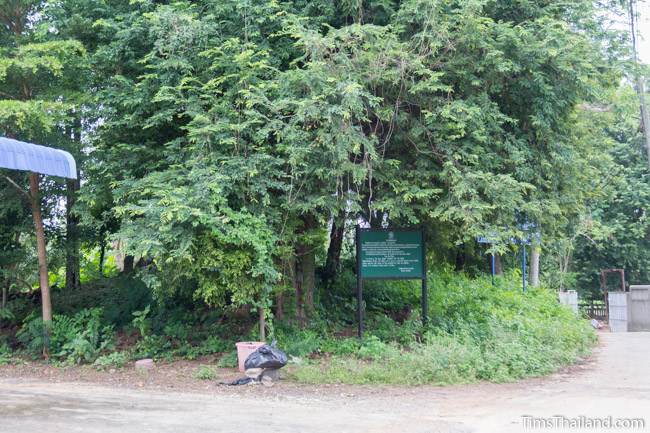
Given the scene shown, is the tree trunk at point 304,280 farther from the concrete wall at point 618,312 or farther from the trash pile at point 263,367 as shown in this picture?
the concrete wall at point 618,312

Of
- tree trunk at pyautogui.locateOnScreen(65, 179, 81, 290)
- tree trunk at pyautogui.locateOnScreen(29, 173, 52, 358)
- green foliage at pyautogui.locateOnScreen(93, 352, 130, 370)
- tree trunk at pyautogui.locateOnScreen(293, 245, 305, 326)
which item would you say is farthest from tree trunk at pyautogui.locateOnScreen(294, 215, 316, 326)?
tree trunk at pyautogui.locateOnScreen(29, 173, 52, 358)

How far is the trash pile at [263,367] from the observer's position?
10.6 m

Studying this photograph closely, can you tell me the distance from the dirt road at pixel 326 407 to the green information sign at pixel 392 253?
3288 mm

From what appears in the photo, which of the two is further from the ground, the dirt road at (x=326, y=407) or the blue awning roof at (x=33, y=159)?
the blue awning roof at (x=33, y=159)

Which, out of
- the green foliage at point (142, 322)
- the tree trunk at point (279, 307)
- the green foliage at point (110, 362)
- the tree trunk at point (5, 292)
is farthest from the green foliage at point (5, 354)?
the tree trunk at point (279, 307)

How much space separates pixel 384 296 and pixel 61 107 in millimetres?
8981

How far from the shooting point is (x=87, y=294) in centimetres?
1605

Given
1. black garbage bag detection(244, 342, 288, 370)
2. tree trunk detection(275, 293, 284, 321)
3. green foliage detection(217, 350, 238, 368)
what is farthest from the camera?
tree trunk detection(275, 293, 284, 321)

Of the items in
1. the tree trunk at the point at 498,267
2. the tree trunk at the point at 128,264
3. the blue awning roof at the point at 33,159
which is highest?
the blue awning roof at the point at 33,159

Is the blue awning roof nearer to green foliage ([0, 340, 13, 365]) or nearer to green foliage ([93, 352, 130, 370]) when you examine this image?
green foliage ([93, 352, 130, 370])

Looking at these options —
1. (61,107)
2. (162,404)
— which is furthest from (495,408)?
(61,107)

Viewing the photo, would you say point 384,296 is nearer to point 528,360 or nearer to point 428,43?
point 528,360

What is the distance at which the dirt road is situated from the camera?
7715mm

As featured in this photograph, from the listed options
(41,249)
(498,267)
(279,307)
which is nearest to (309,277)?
(279,307)
